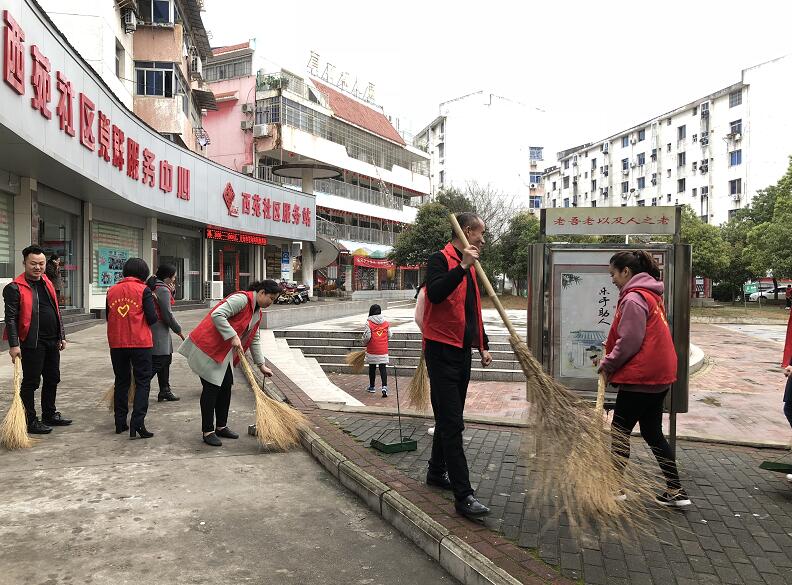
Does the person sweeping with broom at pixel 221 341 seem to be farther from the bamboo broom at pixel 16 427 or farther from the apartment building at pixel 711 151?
the apartment building at pixel 711 151

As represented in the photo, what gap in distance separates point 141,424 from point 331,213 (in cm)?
3187

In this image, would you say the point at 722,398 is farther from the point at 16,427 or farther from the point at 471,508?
the point at 16,427

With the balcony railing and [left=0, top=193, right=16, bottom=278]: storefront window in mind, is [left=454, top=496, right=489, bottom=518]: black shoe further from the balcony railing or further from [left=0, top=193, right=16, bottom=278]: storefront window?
the balcony railing

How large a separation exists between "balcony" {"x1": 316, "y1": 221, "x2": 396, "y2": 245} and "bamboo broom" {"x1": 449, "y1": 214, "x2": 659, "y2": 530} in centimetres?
3148

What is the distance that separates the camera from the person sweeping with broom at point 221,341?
4.69 metres

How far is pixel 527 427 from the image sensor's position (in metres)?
3.49

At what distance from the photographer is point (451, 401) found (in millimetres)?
3408

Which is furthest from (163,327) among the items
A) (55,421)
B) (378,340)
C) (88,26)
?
(88,26)

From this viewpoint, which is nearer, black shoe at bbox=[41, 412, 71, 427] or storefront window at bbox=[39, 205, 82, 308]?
black shoe at bbox=[41, 412, 71, 427]

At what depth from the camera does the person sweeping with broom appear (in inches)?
185

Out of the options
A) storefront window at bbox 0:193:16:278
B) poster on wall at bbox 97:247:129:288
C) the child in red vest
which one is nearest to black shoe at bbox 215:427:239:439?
the child in red vest

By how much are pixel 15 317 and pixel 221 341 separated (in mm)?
1655

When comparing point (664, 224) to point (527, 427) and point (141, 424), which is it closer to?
point (527, 427)

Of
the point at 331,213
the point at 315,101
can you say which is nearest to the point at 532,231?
the point at 331,213
